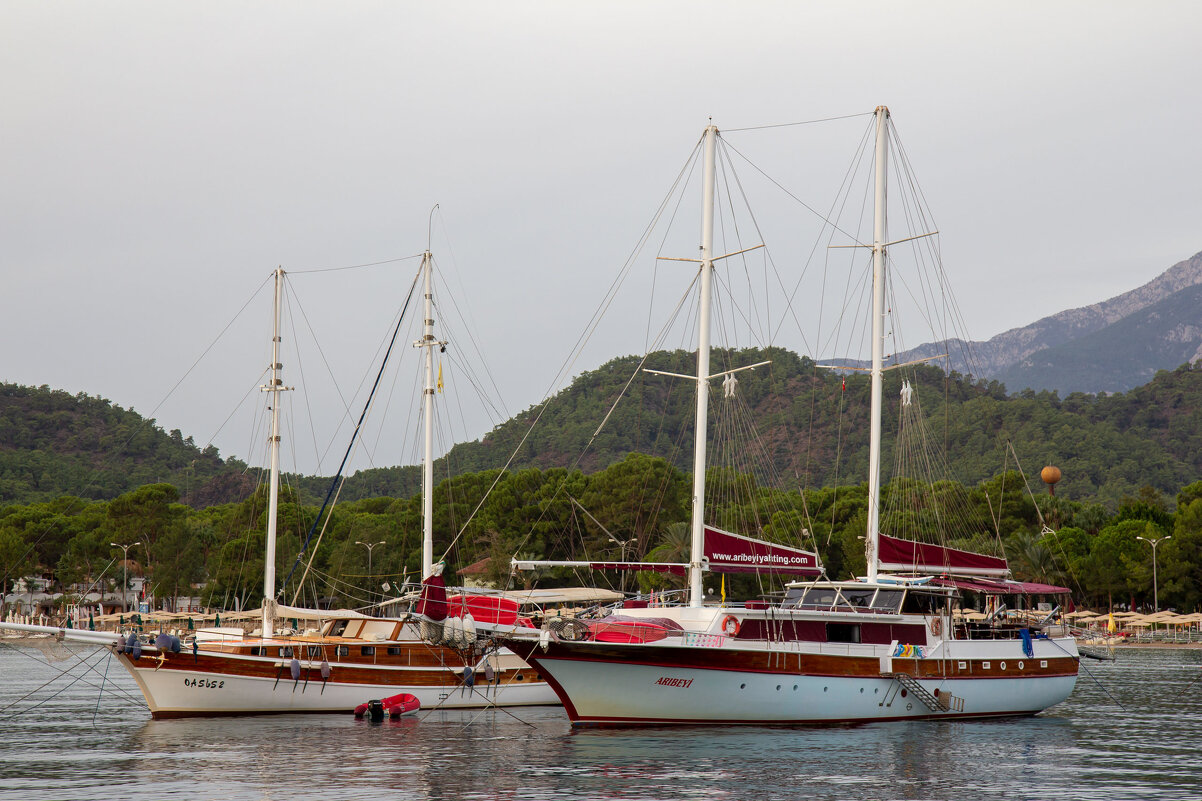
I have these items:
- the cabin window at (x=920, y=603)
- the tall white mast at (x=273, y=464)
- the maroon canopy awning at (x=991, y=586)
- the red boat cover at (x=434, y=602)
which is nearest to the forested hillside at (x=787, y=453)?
the tall white mast at (x=273, y=464)

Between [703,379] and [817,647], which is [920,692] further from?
[703,379]

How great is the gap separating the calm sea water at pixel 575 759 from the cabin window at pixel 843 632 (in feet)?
8.84

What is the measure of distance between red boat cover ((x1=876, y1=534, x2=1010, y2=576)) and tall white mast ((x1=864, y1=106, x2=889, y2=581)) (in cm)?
53

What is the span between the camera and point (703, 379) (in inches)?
1387

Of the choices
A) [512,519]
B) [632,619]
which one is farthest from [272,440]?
[512,519]

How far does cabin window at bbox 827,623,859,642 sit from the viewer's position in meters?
34.9

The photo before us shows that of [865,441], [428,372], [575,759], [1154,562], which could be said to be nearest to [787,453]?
[865,441]

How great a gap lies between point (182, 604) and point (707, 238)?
124631 millimetres

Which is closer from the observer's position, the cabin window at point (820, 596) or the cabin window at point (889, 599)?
the cabin window at point (820, 596)

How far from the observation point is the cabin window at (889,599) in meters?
36.0

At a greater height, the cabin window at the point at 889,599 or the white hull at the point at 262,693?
the cabin window at the point at 889,599

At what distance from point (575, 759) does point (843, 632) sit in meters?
11.0

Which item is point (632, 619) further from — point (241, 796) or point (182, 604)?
point (182, 604)

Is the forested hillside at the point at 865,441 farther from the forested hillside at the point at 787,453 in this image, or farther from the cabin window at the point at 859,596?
the cabin window at the point at 859,596
